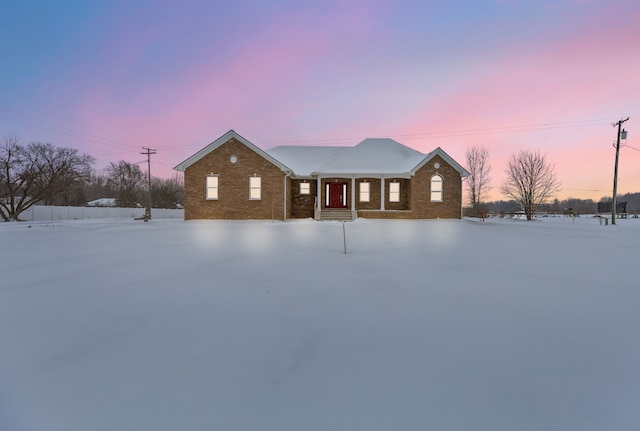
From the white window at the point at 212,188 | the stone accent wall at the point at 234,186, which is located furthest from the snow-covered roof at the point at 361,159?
the white window at the point at 212,188

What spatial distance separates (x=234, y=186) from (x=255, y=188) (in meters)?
1.57

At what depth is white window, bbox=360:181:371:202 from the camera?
2423cm

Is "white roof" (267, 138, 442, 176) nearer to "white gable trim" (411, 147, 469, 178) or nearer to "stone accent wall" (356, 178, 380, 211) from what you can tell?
"white gable trim" (411, 147, 469, 178)

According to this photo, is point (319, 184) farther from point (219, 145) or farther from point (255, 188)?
point (219, 145)

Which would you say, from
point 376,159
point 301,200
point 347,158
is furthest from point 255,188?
point 376,159

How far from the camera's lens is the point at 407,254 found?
8.18 metres

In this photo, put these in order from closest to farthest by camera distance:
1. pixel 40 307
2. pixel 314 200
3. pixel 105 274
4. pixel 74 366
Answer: pixel 74 366, pixel 40 307, pixel 105 274, pixel 314 200

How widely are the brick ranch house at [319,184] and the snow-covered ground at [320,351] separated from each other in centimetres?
1713

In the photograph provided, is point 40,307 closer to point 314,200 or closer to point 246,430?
point 246,430

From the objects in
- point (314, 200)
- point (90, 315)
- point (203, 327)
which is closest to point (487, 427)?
point (203, 327)

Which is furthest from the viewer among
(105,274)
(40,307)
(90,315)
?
(105,274)

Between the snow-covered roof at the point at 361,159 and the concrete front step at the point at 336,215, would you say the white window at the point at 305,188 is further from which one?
the concrete front step at the point at 336,215

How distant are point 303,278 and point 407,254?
3766mm

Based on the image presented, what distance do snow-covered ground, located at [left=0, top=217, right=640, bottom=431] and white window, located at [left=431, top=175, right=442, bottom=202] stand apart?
18.5 meters
